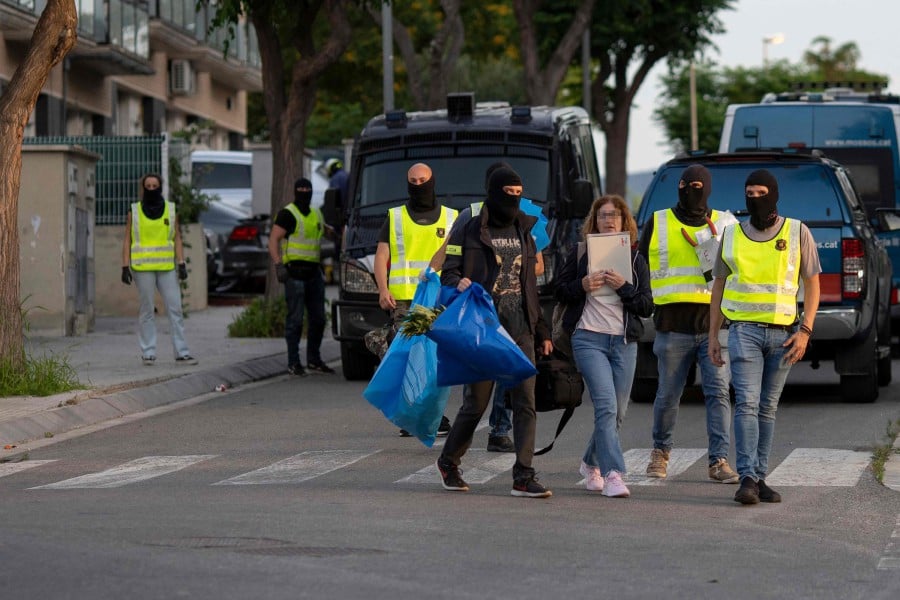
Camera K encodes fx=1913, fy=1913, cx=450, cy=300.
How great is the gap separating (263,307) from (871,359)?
9.21 metres

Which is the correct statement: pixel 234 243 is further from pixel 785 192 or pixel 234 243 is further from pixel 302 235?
pixel 785 192

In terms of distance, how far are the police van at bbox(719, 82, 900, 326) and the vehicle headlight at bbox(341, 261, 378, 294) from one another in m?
4.99

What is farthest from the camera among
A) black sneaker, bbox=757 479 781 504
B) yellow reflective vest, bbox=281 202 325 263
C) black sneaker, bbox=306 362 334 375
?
black sneaker, bbox=306 362 334 375

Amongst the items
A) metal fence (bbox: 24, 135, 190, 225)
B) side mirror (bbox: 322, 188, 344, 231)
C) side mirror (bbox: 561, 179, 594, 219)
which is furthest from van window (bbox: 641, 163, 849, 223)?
metal fence (bbox: 24, 135, 190, 225)

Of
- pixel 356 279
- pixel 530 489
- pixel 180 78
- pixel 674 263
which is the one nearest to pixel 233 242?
pixel 356 279

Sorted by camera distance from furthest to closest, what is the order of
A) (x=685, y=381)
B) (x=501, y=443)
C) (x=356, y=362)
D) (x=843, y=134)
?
(x=843, y=134)
(x=356, y=362)
(x=501, y=443)
(x=685, y=381)

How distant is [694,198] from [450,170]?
7.04 m

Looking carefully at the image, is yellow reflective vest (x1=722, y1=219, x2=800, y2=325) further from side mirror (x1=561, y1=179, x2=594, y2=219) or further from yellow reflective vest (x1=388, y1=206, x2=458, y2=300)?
side mirror (x1=561, y1=179, x2=594, y2=219)

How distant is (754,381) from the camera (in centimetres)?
992

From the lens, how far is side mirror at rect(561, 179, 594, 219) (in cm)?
1709

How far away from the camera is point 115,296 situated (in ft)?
85.7

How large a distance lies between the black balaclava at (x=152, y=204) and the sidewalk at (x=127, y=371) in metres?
1.44

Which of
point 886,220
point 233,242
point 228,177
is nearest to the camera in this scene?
point 886,220

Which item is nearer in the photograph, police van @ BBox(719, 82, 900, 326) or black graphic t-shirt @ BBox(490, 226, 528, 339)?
black graphic t-shirt @ BBox(490, 226, 528, 339)
